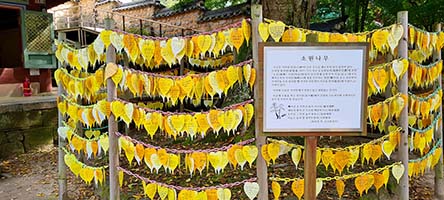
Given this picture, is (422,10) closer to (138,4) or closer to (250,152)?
(250,152)

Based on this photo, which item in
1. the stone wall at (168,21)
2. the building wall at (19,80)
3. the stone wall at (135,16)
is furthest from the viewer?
the stone wall at (135,16)

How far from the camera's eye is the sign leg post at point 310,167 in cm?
227

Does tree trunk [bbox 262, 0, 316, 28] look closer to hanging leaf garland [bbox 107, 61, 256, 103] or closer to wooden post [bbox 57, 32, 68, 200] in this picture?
hanging leaf garland [bbox 107, 61, 256, 103]

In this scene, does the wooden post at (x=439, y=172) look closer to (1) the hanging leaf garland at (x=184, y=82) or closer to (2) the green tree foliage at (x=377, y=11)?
(1) the hanging leaf garland at (x=184, y=82)

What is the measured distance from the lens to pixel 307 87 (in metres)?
2.15

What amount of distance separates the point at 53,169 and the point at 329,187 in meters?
3.83

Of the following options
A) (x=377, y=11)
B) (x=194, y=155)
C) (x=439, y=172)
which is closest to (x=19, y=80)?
(x=194, y=155)

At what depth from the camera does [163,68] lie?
693cm

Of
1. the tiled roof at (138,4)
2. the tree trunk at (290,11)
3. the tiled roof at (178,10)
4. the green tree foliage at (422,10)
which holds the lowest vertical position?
the tree trunk at (290,11)

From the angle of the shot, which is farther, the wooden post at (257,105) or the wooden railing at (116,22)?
the wooden railing at (116,22)

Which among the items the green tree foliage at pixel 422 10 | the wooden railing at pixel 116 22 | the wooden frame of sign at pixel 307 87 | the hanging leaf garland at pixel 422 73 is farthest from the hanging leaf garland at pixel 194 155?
the green tree foliage at pixel 422 10

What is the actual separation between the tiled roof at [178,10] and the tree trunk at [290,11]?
602 centimetres

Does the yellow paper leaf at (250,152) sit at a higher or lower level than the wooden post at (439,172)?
higher

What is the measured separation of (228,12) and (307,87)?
710 cm
